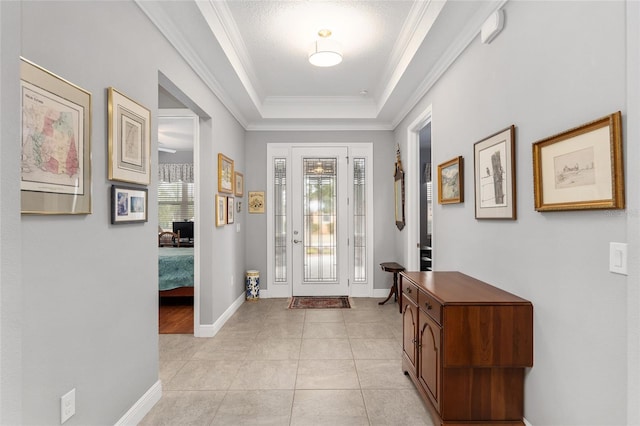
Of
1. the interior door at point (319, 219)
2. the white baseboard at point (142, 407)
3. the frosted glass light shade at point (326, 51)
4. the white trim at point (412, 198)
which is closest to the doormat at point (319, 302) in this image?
the interior door at point (319, 219)

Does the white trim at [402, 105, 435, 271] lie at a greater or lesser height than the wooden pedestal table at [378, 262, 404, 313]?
greater

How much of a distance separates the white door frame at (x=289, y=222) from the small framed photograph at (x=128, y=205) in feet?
9.87

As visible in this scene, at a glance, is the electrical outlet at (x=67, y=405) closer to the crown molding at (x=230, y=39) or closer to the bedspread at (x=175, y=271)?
the crown molding at (x=230, y=39)

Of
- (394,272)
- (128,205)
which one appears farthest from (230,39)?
(394,272)

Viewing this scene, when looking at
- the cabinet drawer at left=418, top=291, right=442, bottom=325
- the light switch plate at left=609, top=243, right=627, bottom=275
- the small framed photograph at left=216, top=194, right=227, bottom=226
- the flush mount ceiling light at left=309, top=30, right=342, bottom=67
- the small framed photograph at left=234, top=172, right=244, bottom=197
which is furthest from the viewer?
the small framed photograph at left=234, top=172, right=244, bottom=197

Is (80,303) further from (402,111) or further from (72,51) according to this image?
(402,111)

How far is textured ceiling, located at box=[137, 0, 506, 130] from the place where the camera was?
240 cm

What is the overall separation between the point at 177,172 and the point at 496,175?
270 inches

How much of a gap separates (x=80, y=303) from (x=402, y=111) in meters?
4.07

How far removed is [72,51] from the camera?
1.55m

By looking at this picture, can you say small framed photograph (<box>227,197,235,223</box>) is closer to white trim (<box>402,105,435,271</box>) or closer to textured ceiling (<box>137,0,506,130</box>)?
textured ceiling (<box>137,0,506,130</box>)

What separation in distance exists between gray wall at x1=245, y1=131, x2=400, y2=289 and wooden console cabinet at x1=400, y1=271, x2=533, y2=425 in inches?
125

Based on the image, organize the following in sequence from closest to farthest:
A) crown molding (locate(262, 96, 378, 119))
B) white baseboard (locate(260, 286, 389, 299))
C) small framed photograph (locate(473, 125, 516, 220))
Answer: small framed photograph (locate(473, 125, 516, 220))
crown molding (locate(262, 96, 378, 119))
white baseboard (locate(260, 286, 389, 299))

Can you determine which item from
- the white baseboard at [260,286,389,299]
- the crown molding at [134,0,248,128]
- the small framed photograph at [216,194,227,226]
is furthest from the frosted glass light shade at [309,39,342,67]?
the white baseboard at [260,286,389,299]
